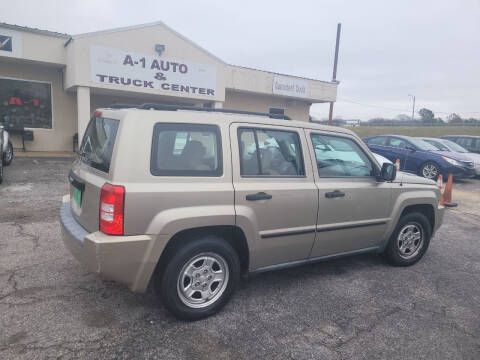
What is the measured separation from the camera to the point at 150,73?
41.0 feet

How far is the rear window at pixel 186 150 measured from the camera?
9.02 ft

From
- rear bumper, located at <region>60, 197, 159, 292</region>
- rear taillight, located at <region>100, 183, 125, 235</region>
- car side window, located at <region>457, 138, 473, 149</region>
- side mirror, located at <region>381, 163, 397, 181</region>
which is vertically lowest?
rear bumper, located at <region>60, 197, 159, 292</region>

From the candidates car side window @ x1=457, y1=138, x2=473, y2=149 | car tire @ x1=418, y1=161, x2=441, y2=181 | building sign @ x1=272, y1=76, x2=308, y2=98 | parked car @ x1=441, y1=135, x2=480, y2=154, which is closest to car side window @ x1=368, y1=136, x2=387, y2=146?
car tire @ x1=418, y1=161, x2=441, y2=181

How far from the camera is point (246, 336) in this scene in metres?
2.82

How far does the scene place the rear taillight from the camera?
8.38 feet

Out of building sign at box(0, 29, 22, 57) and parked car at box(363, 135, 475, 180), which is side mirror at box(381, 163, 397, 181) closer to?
parked car at box(363, 135, 475, 180)

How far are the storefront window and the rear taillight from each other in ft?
40.0

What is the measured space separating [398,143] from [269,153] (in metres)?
10.6

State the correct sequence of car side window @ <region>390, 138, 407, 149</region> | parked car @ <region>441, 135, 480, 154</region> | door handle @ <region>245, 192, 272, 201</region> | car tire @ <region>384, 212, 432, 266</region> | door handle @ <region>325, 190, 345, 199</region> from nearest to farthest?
door handle @ <region>245, 192, 272, 201</region> → door handle @ <region>325, 190, 345, 199</region> → car tire @ <region>384, 212, 432, 266</region> → car side window @ <region>390, 138, 407, 149</region> → parked car @ <region>441, 135, 480, 154</region>

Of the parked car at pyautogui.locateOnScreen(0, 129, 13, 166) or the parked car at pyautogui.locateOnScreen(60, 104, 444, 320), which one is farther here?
the parked car at pyautogui.locateOnScreen(0, 129, 13, 166)

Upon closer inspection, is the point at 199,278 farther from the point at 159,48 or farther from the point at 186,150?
the point at 159,48

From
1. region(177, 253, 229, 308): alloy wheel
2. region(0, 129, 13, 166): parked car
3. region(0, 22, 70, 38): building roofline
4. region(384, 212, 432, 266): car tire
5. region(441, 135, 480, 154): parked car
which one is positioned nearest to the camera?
region(177, 253, 229, 308): alloy wheel

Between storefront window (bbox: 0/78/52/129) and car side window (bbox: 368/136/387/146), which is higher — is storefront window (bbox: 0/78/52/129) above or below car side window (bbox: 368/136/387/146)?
above

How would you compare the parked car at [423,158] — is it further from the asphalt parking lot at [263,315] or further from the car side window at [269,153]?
the car side window at [269,153]
